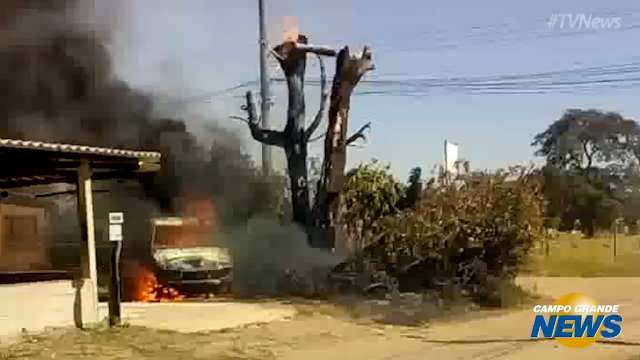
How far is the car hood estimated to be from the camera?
2306 centimetres

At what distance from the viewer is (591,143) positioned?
7462 centimetres

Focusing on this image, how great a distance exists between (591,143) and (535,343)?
62.7m

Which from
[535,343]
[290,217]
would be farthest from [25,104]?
[535,343]

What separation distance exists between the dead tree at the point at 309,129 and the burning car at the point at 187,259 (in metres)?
2.87

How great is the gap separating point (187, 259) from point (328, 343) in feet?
27.6

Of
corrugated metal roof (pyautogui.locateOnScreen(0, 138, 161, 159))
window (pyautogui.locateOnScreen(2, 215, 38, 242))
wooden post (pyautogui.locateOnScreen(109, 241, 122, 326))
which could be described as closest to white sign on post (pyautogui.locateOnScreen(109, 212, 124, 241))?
wooden post (pyautogui.locateOnScreen(109, 241, 122, 326))

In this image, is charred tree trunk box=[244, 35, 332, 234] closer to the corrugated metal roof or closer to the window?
the window

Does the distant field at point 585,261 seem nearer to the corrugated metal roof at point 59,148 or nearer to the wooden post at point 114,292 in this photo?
the wooden post at point 114,292

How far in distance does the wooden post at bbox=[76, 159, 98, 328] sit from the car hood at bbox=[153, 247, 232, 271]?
7322 mm

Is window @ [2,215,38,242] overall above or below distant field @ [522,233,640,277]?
above

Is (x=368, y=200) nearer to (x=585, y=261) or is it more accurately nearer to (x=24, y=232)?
(x=24, y=232)

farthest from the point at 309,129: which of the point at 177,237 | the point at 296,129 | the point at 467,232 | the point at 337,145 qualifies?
the point at 467,232

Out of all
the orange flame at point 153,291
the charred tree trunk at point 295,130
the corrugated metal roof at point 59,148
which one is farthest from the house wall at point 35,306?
the charred tree trunk at point 295,130

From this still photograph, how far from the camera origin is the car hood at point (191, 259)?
23058 millimetres
